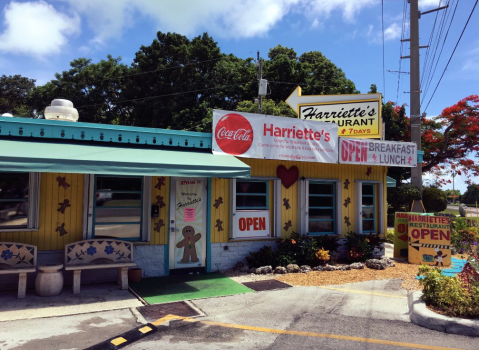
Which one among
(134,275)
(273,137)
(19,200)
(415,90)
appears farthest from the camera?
(415,90)

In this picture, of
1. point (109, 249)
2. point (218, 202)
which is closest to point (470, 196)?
point (218, 202)

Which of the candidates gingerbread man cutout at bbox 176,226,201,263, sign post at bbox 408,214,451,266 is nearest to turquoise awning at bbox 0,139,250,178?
gingerbread man cutout at bbox 176,226,201,263

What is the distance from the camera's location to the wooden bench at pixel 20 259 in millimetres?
6492

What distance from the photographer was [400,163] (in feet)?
35.9

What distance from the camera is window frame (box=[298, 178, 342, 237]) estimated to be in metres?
9.92

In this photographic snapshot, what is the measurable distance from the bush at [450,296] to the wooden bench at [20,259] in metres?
6.44

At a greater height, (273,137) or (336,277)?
(273,137)

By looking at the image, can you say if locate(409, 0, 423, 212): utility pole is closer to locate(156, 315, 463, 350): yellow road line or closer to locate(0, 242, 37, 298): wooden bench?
locate(156, 315, 463, 350): yellow road line

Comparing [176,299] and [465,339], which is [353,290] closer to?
[465,339]

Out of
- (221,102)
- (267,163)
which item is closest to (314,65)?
(221,102)

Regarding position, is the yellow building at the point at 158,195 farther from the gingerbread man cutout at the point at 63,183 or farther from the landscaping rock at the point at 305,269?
the landscaping rock at the point at 305,269

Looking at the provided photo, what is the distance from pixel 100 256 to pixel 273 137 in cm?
456

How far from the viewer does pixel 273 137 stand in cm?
906

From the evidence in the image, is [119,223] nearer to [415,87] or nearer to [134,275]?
[134,275]
